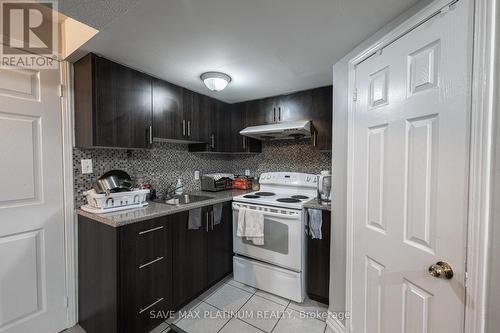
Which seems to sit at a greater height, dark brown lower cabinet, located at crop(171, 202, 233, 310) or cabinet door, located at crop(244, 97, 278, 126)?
cabinet door, located at crop(244, 97, 278, 126)

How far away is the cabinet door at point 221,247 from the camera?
2.14 m

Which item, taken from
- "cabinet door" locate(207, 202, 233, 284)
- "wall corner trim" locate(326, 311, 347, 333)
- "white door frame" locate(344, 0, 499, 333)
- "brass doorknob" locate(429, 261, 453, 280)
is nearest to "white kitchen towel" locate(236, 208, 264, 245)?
"cabinet door" locate(207, 202, 233, 284)

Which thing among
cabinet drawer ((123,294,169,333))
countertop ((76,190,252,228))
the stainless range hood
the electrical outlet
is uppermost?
the stainless range hood

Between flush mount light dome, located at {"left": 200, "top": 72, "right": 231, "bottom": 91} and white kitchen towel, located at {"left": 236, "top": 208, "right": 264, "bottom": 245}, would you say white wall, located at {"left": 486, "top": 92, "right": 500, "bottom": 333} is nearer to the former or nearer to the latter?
white kitchen towel, located at {"left": 236, "top": 208, "right": 264, "bottom": 245}

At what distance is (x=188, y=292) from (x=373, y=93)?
212cm

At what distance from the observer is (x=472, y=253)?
78cm

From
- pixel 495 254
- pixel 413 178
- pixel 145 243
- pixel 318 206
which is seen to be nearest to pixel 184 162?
pixel 145 243

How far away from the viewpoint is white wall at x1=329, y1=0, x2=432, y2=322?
1578 millimetres

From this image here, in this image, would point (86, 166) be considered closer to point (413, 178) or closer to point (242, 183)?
point (242, 183)

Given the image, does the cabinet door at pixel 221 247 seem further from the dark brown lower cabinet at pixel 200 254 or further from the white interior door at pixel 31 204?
the white interior door at pixel 31 204

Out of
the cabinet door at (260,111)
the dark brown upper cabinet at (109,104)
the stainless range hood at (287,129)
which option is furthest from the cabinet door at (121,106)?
the cabinet door at (260,111)

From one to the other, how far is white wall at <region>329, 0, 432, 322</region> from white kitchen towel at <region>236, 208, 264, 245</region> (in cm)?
68

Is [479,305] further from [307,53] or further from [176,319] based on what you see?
[176,319]

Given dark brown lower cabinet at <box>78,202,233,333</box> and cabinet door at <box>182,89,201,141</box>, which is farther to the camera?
cabinet door at <box>182,89,201,141</box>
